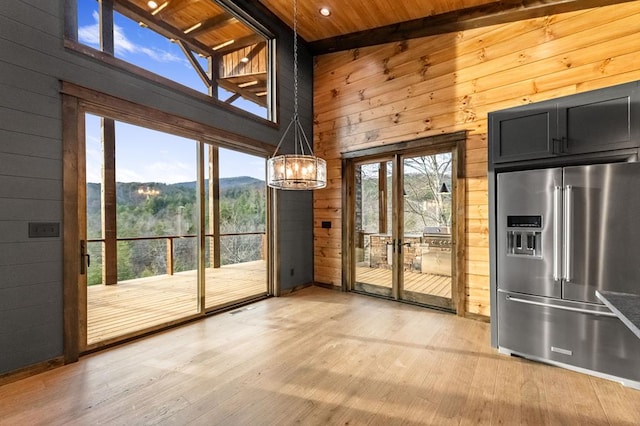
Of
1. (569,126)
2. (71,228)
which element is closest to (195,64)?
(71,228)

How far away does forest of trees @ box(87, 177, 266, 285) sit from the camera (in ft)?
14.6

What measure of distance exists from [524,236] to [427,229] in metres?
1.67

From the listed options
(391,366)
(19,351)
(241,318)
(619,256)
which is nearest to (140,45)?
(19,351)

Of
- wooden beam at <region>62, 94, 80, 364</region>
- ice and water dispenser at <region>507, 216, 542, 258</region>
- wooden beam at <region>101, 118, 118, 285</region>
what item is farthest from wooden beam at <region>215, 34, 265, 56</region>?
ice and water dispenser at <region>507, 216, 542, 258</region>

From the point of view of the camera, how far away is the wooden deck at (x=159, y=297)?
3.55m

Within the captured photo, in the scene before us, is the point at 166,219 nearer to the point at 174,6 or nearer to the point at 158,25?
the point at 158,25

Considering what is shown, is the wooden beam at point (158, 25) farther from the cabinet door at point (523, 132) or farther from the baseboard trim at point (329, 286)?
the baseboard trim at point (329, 286)

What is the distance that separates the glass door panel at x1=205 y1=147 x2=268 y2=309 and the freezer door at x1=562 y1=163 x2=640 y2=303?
399 cm

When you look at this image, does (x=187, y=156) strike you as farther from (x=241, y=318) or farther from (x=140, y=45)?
(x=241, y=318)

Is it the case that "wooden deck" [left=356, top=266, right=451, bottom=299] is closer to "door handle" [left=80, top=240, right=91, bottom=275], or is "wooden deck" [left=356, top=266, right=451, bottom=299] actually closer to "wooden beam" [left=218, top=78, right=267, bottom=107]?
"wooden beam" [left=218, top=78, right=267, bottom=107]

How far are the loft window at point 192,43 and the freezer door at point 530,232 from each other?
373 centimetres

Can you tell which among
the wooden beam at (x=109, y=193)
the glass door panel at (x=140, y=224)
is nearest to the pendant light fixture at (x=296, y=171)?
the glass door panel at (x=140, y=224)

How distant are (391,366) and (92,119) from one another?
3.94 meters

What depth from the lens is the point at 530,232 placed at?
2.84 m
